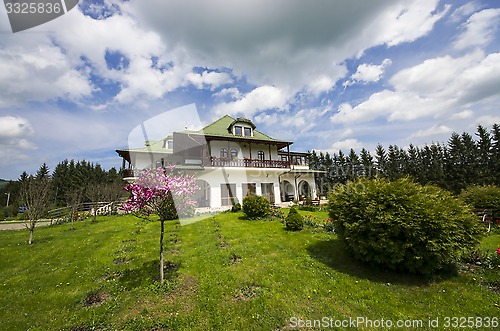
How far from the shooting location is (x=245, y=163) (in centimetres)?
2356

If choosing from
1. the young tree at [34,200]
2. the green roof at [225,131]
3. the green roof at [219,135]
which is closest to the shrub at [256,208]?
the green roof at [219,135]

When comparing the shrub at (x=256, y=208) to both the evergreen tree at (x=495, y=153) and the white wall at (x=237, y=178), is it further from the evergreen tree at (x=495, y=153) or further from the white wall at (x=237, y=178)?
the evergreen tree at (x=495, y=153)

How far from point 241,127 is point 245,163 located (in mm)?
5028

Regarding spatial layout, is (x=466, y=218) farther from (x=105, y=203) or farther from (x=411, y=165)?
(x=411, y=165)

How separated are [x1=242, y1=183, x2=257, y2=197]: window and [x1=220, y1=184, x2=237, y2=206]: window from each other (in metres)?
1.18

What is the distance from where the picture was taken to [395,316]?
4.98 m

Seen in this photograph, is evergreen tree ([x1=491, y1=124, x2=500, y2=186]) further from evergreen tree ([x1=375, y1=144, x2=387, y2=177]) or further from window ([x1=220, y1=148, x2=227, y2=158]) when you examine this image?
window ([x1=220, y1=148, x2=227, y2=158])

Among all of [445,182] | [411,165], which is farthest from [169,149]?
[411,165]

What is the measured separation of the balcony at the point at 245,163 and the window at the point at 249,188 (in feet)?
7.04

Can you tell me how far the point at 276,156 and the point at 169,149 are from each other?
14107 mm

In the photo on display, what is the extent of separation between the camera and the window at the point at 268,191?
2519 cm

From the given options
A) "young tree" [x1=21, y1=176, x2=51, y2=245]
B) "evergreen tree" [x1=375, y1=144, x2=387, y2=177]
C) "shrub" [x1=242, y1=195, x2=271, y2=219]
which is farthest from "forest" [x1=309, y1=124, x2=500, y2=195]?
"young tree" [x1=21, y1=176, x2=51, y2=245]

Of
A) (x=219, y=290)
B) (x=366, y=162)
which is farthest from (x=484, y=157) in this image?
(x=219, y=290)

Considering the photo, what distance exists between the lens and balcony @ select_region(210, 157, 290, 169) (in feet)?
72.6
